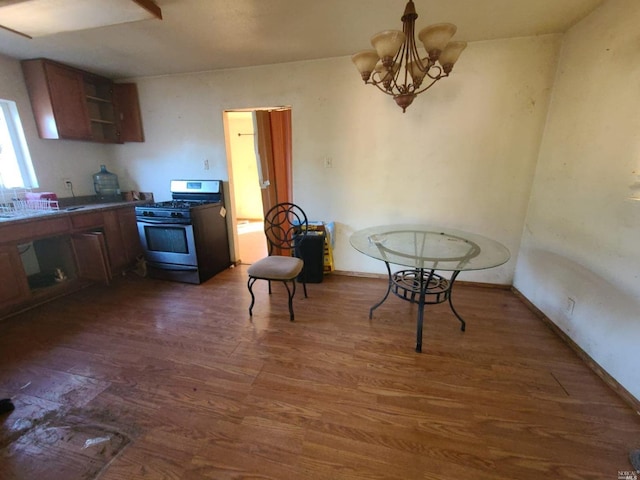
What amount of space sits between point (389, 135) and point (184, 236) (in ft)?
7.91

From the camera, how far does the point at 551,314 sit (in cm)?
213

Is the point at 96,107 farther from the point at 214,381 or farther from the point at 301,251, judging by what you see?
the point at 214,381

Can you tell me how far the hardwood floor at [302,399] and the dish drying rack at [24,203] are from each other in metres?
0.99

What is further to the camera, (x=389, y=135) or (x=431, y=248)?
(x=389, y=135)

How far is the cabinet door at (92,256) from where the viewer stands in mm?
2695

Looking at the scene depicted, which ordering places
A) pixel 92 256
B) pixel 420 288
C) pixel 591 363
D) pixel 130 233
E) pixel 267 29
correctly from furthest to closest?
1. pixel 130 233
2. pixel 92 256
3. pixel 267 29
4. pixel 420 288
5. pixel 591 363

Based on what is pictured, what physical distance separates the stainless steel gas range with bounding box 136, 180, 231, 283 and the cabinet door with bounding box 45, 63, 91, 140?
1.08 metres

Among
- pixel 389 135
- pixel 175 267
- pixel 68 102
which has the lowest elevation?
pixel 175 267

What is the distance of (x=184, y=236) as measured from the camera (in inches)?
111

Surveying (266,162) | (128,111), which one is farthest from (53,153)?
(266,162)

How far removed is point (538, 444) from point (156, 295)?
123 inches

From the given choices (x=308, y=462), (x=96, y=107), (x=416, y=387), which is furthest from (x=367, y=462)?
(x=96, y=107)

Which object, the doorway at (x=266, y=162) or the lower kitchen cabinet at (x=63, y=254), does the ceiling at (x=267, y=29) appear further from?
A: the lower kitchen cabinet at (x=63, y=254)

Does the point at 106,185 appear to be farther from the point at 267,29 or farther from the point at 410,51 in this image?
the point at 410,51
